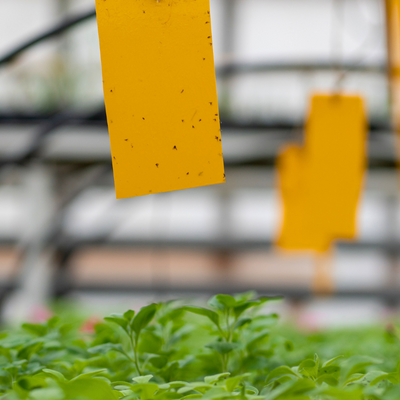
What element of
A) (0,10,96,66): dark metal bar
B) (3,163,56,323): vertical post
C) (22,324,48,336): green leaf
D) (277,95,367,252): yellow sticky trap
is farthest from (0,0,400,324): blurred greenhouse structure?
(22,324,48,336): green leaf

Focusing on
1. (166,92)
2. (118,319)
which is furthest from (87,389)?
(166,92)

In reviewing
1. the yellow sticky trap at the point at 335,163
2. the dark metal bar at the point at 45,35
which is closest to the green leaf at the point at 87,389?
the dark metal bar at the point at 45,35

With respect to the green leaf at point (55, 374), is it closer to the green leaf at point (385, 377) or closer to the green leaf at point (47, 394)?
the green leaf at point (47, 394)

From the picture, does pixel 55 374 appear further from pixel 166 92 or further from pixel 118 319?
pixel 166 92

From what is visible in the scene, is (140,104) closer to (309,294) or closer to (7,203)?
(309,294)

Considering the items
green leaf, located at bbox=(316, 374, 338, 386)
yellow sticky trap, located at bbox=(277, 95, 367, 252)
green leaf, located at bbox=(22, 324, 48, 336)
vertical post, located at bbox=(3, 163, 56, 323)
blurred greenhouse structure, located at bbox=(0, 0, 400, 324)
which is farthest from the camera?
blurred greenhouse structure, located at bbox=(0, 0, 400, 324)

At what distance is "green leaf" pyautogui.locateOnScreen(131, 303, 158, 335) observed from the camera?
15.6 inches

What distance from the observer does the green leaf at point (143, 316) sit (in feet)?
1.30

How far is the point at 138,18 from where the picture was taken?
410 mm

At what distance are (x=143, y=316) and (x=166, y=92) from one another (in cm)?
21

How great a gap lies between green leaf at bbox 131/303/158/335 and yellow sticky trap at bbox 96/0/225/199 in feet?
0.37

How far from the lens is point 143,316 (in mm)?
405

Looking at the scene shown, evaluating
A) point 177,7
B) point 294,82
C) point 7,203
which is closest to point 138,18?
point 177,7

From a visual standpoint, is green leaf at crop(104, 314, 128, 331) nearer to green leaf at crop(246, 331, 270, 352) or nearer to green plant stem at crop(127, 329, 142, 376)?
green plant stem at crop(127, 329, 142, 376)
